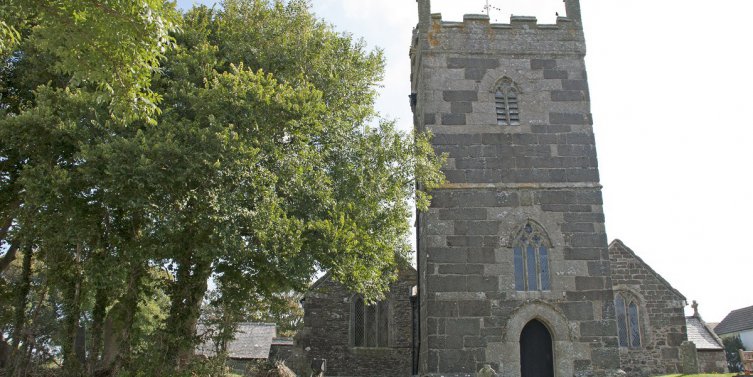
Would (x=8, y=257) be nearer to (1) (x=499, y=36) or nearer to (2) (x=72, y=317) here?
(2) (x=72, y=317)

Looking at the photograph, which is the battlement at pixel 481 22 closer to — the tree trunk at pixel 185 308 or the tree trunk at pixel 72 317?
the tree trunk at pixel 185 308

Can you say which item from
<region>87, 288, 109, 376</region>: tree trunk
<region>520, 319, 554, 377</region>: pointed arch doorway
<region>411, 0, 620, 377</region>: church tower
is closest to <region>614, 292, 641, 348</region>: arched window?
<region>411, 0, 620, 377</region>: church tower

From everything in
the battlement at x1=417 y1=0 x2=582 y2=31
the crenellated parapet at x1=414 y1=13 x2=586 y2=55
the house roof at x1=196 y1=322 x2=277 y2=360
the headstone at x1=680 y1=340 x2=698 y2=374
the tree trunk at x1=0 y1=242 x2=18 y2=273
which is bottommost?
the headstone at x1=680 y1=340 x2=698 y2=374

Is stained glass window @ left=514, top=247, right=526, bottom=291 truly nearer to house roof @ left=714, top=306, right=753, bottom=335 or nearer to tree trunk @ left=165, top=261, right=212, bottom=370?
tree trunk @ left=165, top=261, right=212, bottom=370

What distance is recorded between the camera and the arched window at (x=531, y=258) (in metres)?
14.2

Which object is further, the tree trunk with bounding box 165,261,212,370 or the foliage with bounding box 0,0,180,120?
the tree trunk with bounding box 165,261,212,370

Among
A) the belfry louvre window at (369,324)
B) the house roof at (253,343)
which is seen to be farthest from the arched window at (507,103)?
the house roof at (253,343)

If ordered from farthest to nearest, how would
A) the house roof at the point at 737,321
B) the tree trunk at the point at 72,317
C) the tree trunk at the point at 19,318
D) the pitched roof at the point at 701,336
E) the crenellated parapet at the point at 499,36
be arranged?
the house roof at the point at 737,321 → the pitched roof at the point at 701,336 → the crenellated parapet at the point at 499,36 → the tree trunk at the point at 19,318 → the tree trunk at the point at 72,317

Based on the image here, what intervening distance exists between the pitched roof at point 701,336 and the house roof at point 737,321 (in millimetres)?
20128

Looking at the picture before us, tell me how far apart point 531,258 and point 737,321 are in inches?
1574

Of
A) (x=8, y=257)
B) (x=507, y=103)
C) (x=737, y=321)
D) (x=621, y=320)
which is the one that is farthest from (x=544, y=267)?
(x=737, y=321)

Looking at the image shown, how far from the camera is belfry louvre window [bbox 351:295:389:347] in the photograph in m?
20.7

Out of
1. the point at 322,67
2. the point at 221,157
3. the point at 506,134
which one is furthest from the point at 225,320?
the point at 506,134

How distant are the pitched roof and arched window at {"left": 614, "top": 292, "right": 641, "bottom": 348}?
14.6ft
